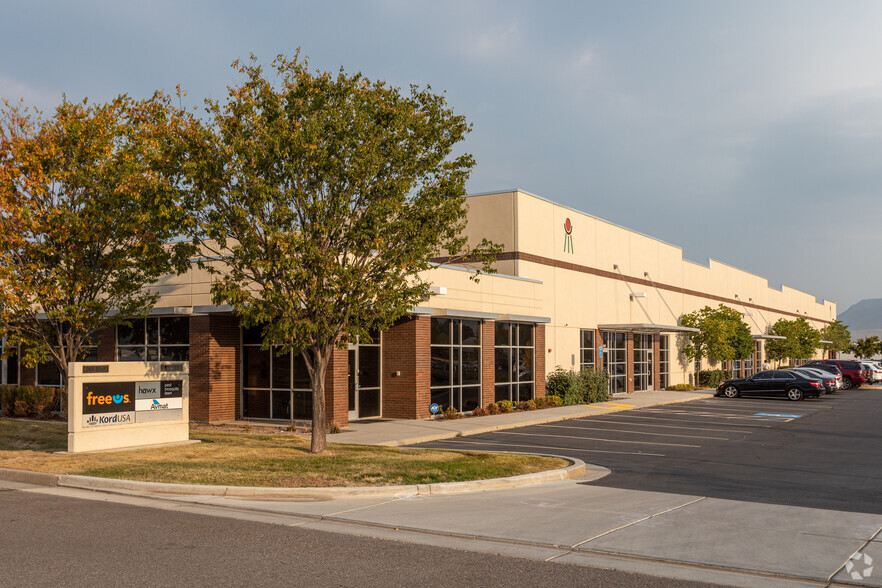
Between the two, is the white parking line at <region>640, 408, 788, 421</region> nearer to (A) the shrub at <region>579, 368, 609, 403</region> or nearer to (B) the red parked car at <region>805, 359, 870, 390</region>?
(A) the shrub at <region>579, 368, 609, 403</region>

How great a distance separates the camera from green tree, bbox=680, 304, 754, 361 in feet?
154

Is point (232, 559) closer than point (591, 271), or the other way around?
point (232, 559)

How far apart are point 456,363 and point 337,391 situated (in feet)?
18.4

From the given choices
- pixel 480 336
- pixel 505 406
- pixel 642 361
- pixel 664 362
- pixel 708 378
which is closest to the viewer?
pixel 480 336

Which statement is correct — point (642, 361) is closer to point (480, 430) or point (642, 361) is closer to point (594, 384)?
point (594, 384)

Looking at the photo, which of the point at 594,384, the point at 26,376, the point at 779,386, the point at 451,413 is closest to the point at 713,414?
the point at 594,384

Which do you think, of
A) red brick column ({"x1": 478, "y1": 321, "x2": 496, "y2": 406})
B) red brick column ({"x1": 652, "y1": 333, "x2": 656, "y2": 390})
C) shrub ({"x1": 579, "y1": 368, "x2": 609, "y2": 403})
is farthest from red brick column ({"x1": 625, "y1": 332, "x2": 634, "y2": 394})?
red brick column ({"x1": 478, "y1": 321, "x2": 496, "y2": 406})

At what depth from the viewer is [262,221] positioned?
14.9 m

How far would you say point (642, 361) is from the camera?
138 ft

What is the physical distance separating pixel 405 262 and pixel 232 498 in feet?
19.1

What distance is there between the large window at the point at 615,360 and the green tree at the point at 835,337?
51.9 meters

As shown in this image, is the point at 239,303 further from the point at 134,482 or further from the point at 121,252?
the point at 121,252

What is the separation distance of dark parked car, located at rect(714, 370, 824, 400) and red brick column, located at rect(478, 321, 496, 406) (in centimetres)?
1637

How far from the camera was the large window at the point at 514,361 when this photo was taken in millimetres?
28578
